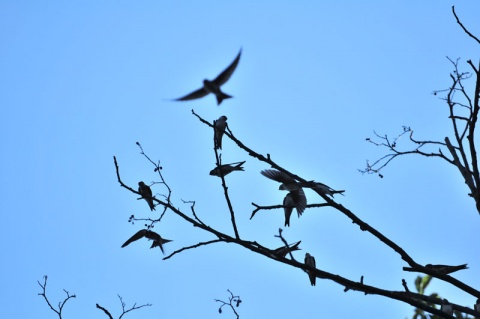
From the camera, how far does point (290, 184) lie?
4492 millimetres

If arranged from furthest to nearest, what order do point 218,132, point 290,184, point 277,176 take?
1. point 218,132
2. point 277,176
3. point 290,184

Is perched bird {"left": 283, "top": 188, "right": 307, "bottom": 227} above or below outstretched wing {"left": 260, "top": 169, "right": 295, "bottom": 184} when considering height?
below

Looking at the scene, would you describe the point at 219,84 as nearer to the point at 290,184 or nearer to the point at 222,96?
the point at 222,96

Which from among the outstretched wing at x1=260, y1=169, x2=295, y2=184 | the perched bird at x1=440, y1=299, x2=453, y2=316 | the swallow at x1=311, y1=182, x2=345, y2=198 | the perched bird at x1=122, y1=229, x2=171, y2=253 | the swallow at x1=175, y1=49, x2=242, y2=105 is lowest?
the perched bird at x1=440, y1=299, x2=453, y2=316

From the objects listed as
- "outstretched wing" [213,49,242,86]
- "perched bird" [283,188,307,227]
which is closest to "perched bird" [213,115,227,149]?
"outstretched wing" [213,49,242,86]

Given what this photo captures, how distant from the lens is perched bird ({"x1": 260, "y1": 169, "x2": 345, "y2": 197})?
4.22m

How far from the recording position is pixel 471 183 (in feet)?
14.9

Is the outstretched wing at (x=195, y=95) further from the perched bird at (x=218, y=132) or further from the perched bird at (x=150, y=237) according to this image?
the perched bird at (x=150, y=237)

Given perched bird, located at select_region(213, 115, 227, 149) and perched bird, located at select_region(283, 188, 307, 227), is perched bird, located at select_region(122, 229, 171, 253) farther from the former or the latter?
perched bird, located at select_region(283, 188, 307, 227)

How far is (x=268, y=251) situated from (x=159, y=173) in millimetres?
1508

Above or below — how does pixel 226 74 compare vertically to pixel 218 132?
below

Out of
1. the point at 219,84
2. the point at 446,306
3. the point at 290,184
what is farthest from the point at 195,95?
the point at 446,306

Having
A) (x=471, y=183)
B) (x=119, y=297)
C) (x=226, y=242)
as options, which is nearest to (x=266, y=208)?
(x=226, y=242)

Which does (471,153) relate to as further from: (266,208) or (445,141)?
(266,208)
